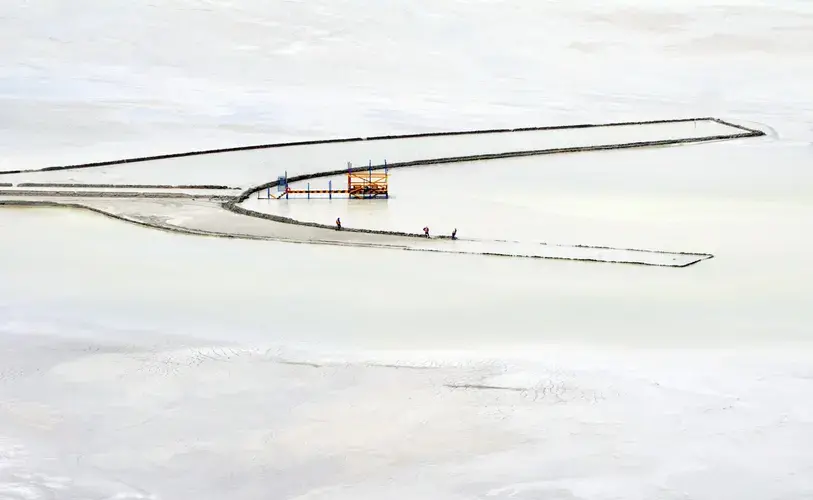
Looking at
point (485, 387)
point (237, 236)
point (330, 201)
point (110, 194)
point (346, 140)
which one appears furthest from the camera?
point (346, 140)

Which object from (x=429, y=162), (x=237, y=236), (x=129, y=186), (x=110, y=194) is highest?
(x=429, y=162)

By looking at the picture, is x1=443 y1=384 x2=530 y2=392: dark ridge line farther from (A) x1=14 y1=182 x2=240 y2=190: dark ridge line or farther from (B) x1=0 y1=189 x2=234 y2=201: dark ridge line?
(A) x1=14 y1=182 x2=240 y2=190: dark ridge line

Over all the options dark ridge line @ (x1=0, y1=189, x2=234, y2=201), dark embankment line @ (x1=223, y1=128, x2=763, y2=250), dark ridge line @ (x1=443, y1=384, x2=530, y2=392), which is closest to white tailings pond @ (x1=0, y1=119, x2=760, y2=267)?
dark ridge line @ (x1=0, y1=189, x2=234, y2=201)

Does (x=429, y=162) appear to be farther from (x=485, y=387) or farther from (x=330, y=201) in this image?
(x=485, y=387)

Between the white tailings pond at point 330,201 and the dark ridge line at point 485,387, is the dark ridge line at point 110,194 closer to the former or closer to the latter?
the white tailings pond at point 330,201

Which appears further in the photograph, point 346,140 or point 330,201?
point 346,140

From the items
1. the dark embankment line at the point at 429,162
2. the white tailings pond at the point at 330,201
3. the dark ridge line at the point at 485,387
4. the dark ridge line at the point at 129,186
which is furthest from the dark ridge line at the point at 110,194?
the dark ridge line at the point at 485,387

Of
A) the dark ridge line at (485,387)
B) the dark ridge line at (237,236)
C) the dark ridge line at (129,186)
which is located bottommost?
the dark ridge line at (485,387)

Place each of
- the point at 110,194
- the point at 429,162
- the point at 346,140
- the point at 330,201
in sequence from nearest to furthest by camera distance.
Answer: the point at 110,194
the point at 330,201
the point at 429,162
the point at 346,140

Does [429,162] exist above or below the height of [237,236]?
above

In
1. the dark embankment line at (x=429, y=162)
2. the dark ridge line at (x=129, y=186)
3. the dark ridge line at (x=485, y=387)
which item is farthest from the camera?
the dark ridge line at (x=129, y=186)

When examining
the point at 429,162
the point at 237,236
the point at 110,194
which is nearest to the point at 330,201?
the point at 110,194

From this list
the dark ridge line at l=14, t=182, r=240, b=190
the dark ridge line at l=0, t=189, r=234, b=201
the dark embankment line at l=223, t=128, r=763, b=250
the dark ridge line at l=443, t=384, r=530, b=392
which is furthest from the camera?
the dark ridge line at l=14, t=182, r=240, b=190

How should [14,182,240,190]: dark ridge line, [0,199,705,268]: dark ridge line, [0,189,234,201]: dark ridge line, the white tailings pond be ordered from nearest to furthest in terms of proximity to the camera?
[0,199,705,268]: dark ridge line
the white tailings pond
[0,189,234,201]: dark ridge line
[14,182,240,190]: dark ridge line
